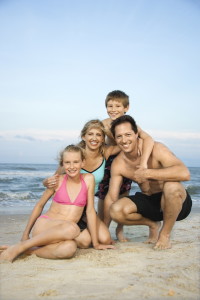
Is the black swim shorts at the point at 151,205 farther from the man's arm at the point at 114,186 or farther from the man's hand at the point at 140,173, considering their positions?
the man's hand at the point at 140,173

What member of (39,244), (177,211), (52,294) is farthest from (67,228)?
(177,211)

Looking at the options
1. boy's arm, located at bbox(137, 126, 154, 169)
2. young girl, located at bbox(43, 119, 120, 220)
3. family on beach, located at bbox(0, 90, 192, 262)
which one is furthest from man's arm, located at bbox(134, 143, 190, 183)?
young girl, located at bbox(43, 119, 120, 220)

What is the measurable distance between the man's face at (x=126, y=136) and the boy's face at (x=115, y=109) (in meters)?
1.01

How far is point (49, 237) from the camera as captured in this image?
10.5 feet

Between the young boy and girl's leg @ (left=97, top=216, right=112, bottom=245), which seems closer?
girl's leg @ (left=97, top=216, right=112, bottom=245)

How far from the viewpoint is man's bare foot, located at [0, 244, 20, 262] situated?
10.1ft

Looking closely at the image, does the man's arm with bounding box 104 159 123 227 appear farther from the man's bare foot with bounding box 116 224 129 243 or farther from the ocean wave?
the ocean wave

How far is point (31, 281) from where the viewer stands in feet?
8.18

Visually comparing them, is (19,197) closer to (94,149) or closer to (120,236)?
(120,236)

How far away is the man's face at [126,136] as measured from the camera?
3.79 m

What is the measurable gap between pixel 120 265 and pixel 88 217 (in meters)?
0.79

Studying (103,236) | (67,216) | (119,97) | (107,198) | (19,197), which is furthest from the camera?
(19,197)

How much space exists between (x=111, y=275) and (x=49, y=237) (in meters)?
0.83

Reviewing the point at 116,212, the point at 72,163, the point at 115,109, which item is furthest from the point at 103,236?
the point at 115,109
